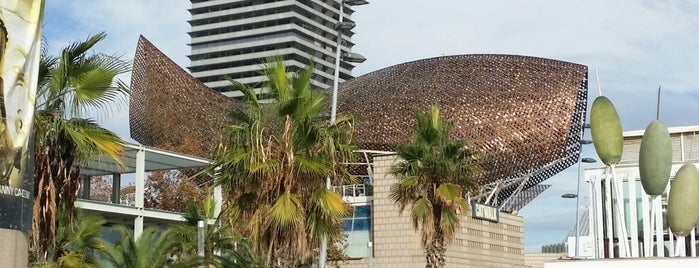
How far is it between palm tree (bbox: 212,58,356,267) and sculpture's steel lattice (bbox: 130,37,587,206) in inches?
2236

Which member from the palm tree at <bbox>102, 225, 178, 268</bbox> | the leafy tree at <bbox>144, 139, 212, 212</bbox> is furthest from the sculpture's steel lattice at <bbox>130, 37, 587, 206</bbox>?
the palm tree at <bbox>102, 225, 178, 268</bbox>

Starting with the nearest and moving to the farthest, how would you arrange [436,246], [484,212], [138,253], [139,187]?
[138,253], [436,246], [139,187], [484,212]

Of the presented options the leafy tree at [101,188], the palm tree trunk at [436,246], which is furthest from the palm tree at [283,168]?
the leafy tree at [101,188]

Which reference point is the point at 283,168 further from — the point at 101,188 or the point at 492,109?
the point at 492,109

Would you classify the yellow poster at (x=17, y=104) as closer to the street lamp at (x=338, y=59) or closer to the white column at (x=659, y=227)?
the street lamp at (x=338, y=59)

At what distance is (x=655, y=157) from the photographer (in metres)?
37.6

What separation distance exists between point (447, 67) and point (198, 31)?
97.8 metres

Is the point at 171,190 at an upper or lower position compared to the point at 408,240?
upper

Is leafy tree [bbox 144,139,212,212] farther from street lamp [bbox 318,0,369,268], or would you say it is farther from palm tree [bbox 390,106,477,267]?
street lamp [bbox 318,0,369,268]

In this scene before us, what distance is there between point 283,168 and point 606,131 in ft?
74.4

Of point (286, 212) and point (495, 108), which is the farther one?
point (495, 108)

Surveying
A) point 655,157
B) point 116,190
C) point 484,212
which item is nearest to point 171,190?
point 484,212

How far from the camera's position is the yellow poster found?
1147 cm

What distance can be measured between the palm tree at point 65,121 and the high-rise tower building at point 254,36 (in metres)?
148
